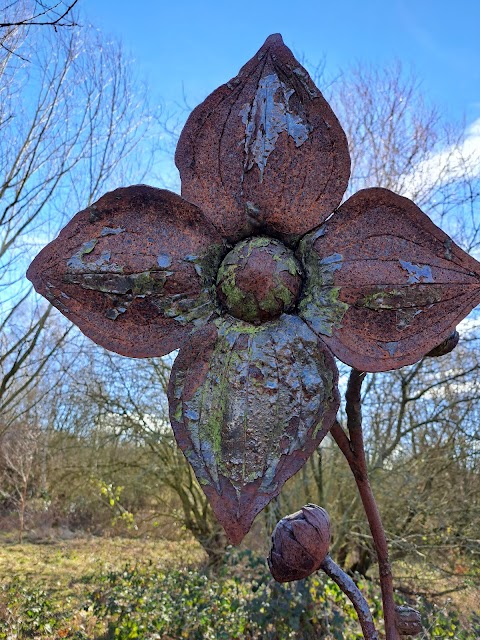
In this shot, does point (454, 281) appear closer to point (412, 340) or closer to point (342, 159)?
point (412, 340)

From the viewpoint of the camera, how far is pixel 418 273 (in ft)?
2.46

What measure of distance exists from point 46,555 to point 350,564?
362 centimetres

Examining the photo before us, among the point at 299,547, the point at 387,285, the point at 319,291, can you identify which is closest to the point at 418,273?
the point at 387,285

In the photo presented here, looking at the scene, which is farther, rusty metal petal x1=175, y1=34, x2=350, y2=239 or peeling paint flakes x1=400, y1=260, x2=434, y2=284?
rusty metal petal x1=175, y1=34, x2=350, y2=239

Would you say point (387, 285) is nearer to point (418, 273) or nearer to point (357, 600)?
point (418, 273)

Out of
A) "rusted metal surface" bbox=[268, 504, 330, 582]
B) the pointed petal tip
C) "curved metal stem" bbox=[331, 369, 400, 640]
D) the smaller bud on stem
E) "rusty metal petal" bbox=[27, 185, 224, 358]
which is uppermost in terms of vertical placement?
the pointed petal tip

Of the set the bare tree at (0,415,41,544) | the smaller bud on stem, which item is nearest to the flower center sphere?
the smaller bud on stem

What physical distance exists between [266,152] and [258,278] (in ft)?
0.76

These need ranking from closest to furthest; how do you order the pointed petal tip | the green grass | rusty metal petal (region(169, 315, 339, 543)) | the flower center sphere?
A: 1. rusty metal petal (region(169, 315, 339, 543))
2. the flower center sphere
3. the pointed petal tip
4. the green grass

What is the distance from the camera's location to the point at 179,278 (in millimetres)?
846

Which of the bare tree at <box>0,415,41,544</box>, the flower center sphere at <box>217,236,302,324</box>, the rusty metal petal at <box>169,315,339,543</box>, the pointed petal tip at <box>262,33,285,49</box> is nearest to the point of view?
the rusty metal petal at <box>169,315,339,543</box>

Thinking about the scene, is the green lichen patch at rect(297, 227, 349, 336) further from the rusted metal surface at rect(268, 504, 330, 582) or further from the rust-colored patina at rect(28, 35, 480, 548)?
the rusted metal surface at rect(268, 504, 330, 582)

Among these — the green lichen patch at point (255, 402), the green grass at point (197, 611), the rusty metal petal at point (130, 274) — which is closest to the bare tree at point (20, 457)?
the green grass at point (197, 611)

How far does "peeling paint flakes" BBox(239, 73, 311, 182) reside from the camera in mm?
862
